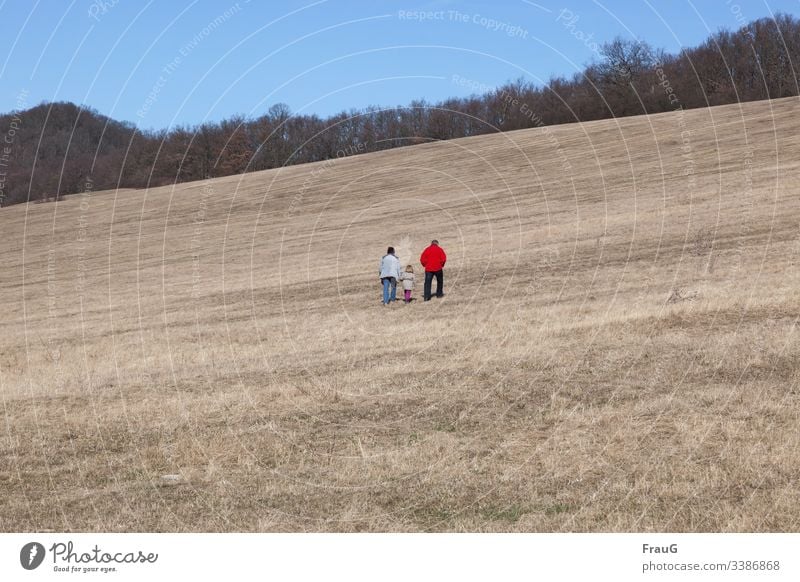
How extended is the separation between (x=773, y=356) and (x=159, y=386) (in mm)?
11395

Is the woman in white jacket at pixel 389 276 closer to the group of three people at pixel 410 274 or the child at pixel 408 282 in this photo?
the group of three people at pixel 410 274

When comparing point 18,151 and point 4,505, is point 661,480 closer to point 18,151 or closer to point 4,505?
point 4,505

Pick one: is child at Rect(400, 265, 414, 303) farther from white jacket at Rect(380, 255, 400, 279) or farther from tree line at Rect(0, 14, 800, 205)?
tree line at Rect(0, 14, 800, 205)

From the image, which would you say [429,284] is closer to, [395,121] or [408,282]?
[408,282]

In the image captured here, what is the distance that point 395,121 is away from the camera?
71688mm

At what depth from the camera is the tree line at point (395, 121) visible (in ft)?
216
